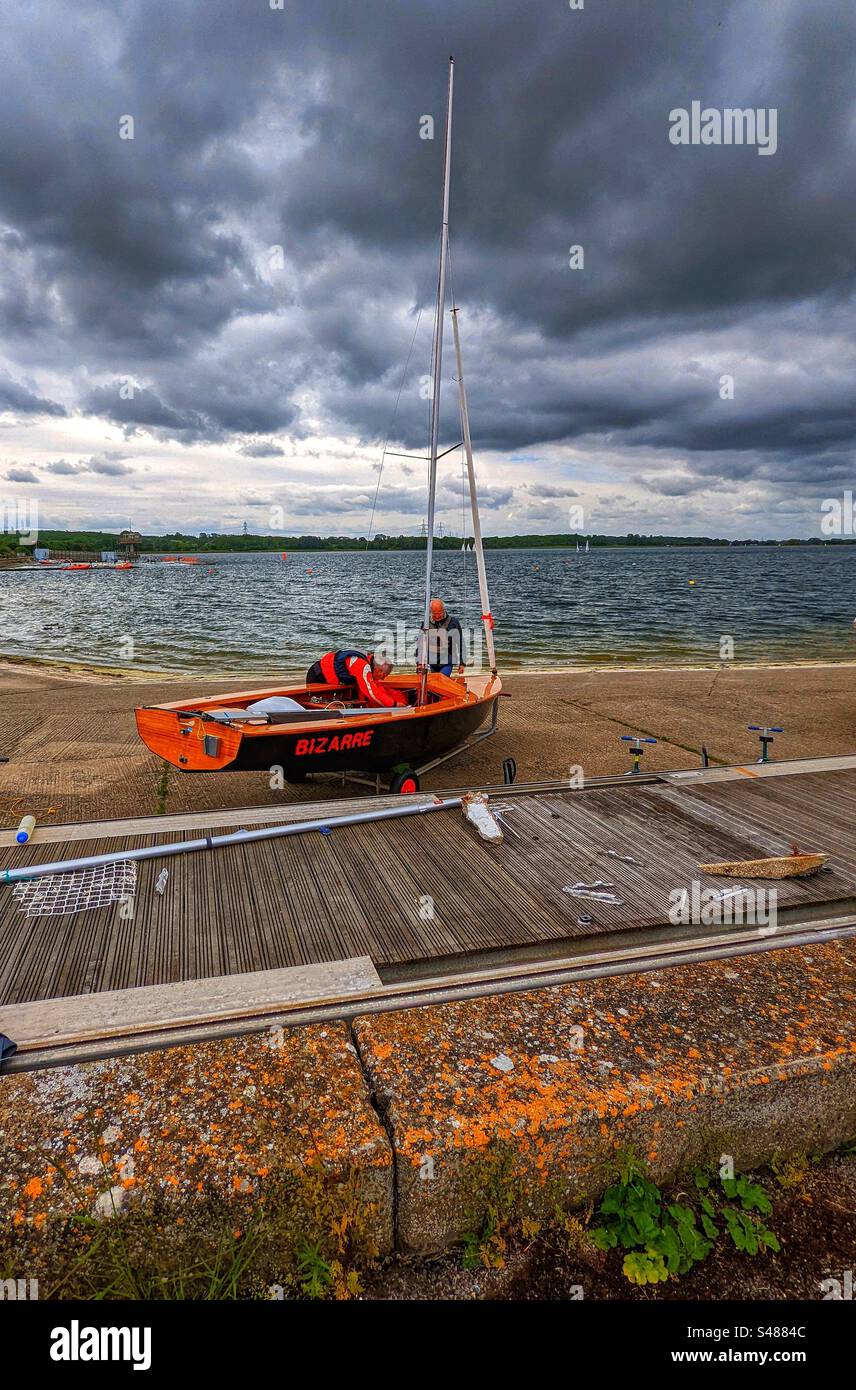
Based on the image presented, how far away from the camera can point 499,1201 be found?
2.12 metres

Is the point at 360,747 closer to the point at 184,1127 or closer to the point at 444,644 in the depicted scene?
the point at 444,644

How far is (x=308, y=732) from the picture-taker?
6465mm

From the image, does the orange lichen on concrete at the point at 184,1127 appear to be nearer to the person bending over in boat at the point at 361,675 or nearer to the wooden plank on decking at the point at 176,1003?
the wooden plank on decking at the point at 176,1003

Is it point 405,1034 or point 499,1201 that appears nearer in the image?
point 499,1201

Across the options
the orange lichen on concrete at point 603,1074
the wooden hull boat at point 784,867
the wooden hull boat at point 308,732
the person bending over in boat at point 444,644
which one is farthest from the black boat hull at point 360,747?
the orange lichen on concrete at point 603,1074

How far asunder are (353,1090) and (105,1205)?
75 cm

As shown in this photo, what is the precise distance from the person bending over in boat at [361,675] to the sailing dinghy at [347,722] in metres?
0.16

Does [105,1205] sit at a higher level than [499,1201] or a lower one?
higher

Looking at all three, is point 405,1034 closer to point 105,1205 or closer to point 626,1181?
point 626,1181

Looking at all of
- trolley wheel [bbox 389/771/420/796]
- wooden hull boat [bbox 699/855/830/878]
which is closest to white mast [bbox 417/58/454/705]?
trolley wheel [bbox 389/771/420/796]

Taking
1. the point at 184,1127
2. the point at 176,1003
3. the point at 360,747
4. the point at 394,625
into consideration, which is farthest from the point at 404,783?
the point at 394,625

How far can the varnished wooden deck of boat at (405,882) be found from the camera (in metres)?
3.56
